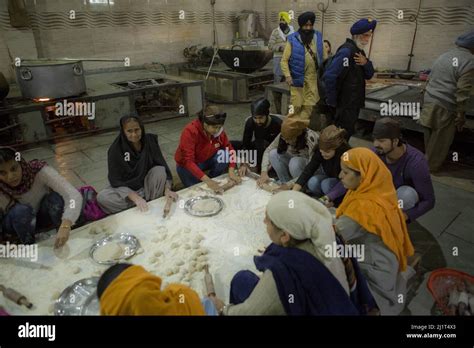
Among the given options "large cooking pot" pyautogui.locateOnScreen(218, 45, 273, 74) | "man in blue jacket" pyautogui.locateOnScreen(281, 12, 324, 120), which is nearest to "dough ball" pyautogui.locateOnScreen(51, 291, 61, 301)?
"man in blue jacket" pyautogui.locateOnScreen(281, 12, 324, 120)

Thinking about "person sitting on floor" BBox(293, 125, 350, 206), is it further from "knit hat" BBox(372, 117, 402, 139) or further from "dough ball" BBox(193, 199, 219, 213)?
"dough ball" BBox(193, 199, 219, 213)

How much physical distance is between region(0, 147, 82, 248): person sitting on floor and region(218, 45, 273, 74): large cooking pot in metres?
6.00

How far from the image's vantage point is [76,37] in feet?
24.4

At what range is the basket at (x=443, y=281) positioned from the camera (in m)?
2.25

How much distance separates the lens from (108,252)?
2068mm

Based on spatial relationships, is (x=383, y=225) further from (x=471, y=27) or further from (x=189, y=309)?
(x=471, y=27)

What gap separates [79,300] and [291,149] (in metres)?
2.63

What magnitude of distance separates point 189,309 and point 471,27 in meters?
7.66

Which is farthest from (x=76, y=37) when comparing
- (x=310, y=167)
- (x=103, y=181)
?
(x=310, y=167)

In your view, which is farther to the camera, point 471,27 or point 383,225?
point 471,27

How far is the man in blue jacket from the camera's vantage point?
4809mm

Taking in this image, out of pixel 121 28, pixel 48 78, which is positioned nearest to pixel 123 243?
pixel 48 78

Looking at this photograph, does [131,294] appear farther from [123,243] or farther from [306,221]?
[123,243]

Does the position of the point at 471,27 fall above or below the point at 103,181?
above
